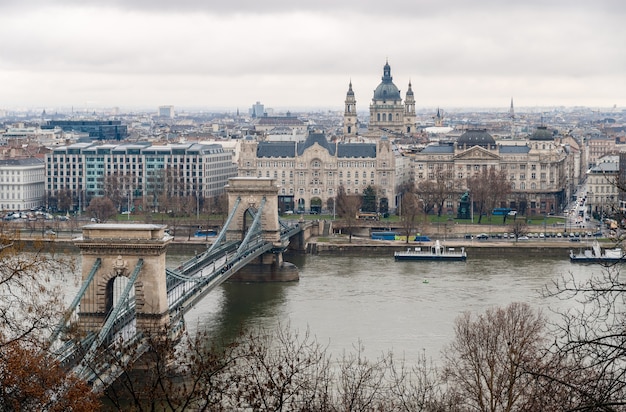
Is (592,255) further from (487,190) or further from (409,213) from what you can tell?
(487,190)

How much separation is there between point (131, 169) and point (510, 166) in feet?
56.0

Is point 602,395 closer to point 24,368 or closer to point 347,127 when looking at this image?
point 24,368

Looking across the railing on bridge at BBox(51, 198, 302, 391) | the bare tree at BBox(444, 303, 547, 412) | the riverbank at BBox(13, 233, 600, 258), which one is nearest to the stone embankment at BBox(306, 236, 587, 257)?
the riverbank at BBox(13, 233, 600, 258)

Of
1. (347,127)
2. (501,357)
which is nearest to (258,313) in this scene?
(501,357)

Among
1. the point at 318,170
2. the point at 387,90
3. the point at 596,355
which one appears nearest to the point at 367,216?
the point at 318,170

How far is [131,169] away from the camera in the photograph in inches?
2242

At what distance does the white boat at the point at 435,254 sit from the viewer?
39.0 m

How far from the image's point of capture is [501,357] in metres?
18.0

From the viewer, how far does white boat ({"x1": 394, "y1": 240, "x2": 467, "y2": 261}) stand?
128ft

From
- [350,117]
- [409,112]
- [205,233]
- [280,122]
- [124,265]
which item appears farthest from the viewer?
[280,122]

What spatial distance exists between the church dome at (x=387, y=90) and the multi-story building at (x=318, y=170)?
88.0ft

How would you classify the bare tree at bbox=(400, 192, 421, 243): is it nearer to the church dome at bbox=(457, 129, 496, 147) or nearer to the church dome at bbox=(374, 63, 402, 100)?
the church dome at bbox=(457, 129, 496, 147)

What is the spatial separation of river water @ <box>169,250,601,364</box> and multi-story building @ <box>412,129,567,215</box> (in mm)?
15645

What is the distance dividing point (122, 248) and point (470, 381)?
659cm
